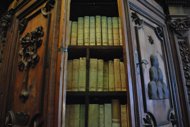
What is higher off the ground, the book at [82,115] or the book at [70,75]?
the book at [70,75]

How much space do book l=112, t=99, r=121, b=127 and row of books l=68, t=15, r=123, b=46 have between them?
1.33 ft

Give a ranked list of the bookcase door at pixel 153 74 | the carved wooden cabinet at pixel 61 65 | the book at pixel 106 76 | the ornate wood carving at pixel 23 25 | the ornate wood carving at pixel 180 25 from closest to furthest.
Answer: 1. the carved wooden cabinet at pixel 61 65
2. the bookcase door at pixel 153 74
3. the book at pixel 106 76
4. the ornate wood carving at pixel 23 25
5. the ornate wood carving at pixel 180 25

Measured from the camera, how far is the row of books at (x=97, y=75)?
1275mm

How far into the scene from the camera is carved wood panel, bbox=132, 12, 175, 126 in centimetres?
120

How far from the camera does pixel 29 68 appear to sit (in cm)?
125

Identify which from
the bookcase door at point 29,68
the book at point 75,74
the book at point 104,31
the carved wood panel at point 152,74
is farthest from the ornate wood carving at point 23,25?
the carved wood panel at point 152,74

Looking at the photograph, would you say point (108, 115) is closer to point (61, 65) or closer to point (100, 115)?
point (100, 115)

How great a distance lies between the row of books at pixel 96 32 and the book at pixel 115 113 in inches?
15.9

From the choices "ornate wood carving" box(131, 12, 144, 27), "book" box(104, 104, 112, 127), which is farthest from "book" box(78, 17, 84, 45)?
"book" box(104, 104, 112, 127)

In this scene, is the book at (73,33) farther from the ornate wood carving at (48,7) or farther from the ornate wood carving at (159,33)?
the ornate wood carving at (159,33)

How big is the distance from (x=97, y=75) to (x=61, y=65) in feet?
1.13

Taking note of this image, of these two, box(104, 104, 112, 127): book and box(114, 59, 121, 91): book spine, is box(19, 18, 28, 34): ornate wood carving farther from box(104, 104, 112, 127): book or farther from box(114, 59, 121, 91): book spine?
box(104, 104, 112, 127): book

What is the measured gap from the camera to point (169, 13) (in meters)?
1.75

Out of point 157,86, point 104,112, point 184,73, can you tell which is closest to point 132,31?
point 157,86
